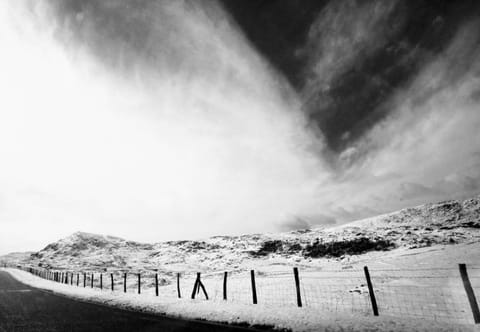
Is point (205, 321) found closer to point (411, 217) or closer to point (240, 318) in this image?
point (240, 318)

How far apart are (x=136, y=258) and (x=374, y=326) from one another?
A: 112395mm

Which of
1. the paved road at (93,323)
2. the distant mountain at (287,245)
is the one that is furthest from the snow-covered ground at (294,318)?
the distant mountain at (287,245)

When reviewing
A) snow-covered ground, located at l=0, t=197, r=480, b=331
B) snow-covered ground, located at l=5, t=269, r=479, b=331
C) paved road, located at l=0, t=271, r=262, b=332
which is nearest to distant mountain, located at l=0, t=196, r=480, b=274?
snow-covered ground, located at l=0, t=197, r=480, b=331

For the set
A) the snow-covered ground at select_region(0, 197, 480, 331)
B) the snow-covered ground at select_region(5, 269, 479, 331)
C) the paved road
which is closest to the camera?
the snow-covered ground at select_region(5, 269, 479, 331)

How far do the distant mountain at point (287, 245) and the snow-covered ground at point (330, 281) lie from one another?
0.51m

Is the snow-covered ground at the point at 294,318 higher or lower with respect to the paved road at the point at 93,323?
lower

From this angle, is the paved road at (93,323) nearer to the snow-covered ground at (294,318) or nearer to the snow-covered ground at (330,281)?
the snow-covered ground at (294,318)

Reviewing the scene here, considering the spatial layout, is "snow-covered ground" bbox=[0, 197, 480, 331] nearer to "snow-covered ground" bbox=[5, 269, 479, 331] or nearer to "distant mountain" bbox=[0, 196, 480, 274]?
"snow-covered ground" bbox=[5, 269, 479, 331]

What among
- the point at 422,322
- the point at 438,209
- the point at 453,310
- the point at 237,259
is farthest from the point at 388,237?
the point at 422,322

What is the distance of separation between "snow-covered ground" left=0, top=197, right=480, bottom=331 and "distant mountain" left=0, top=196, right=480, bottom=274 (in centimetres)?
51

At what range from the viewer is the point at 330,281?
31.8 metres

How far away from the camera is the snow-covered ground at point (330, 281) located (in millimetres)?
10727

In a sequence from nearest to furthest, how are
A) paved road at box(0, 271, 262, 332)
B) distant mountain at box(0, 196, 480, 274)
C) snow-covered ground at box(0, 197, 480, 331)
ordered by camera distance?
paved road at box(0, 271, 262, 332) → snow-covered ground at box(0, 197, 480, 331) → distant mountain at box(0, 196, 480, 274)

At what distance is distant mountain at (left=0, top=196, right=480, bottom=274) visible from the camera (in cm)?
7475
